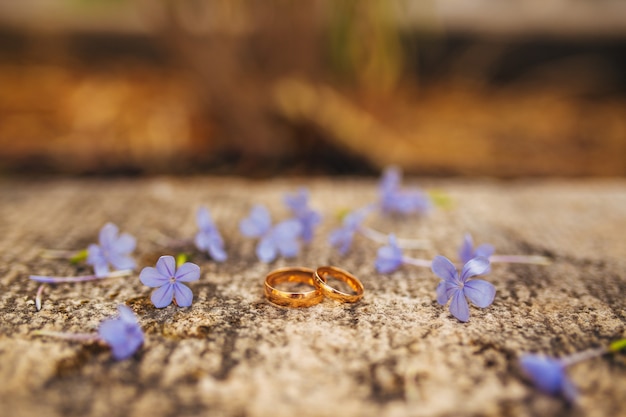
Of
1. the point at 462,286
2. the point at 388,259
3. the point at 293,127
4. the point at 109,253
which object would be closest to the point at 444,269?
the point at 462,286

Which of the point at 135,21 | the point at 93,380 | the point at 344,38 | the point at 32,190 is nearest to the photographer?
the point at 93,380

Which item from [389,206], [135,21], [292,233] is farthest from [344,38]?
[135,21]

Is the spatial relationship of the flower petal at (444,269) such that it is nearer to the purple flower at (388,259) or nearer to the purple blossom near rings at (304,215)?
the purple flower at (388,259)

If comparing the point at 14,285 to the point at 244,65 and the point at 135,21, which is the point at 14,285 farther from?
the point at 135,21

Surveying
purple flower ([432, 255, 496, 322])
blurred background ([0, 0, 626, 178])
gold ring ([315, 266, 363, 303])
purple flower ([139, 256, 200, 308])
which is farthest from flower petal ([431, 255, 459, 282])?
blurred background ([0, 0, 626, 178])

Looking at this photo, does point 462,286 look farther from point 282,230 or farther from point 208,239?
point 208,239
